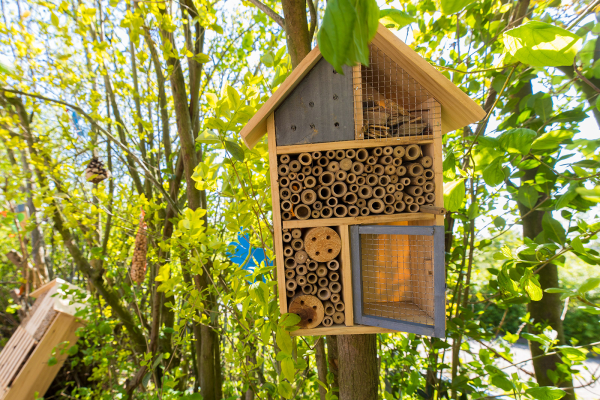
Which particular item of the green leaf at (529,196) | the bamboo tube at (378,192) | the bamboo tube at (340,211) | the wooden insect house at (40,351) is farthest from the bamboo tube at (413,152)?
the wooden insect house at (40,351)

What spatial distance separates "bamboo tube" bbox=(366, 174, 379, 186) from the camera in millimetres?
767

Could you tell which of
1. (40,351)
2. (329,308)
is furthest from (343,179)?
(40,351)

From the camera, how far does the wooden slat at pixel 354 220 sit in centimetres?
76

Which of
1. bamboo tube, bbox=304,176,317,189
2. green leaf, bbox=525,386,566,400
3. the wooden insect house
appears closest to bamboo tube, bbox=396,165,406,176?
bamboo tube, bbox=304,176,317,189

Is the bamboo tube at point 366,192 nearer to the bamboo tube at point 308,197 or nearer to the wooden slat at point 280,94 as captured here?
the bamboo tube at point 308,197

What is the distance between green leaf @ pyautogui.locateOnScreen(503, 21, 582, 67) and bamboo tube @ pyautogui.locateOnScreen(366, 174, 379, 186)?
15.3 inches

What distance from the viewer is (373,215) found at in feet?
2.51

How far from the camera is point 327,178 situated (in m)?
0.78

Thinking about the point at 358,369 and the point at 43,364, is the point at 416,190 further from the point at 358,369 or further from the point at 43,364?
the point at 43,364

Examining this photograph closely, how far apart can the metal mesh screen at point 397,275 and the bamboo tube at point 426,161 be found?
22 centimetres

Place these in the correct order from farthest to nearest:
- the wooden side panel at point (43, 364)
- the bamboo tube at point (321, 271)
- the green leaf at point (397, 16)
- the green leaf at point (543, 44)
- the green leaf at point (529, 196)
Result: the wooden side panel at point (43, 364)
the green leaf at point (529, 196)
the bamboo tube at point (321, 271)
the green leaf at point (397, 16)
the green leaf at point (543, 44)

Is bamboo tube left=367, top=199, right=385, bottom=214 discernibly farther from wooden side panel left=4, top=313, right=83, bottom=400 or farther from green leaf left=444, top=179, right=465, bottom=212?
wooden side panel left=4, top=313, right=83, bottom=400

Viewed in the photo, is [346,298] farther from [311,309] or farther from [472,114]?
[472,114]

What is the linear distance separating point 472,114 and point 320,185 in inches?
16.0
